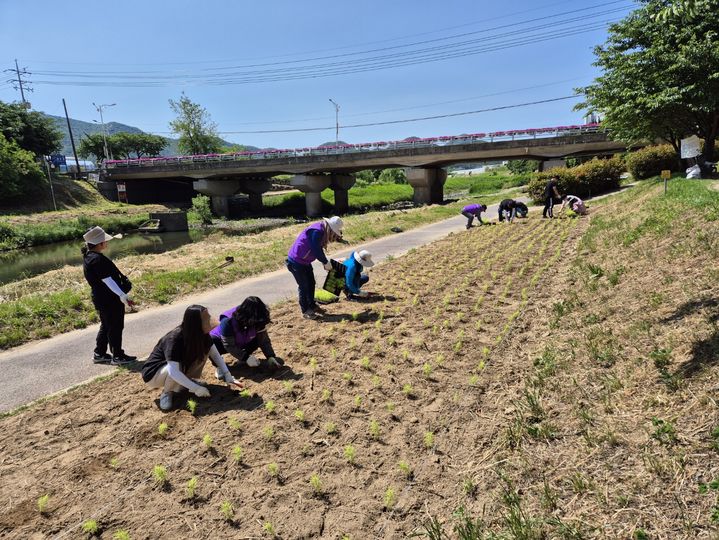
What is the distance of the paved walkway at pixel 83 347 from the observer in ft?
17.4

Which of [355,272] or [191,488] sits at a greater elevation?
[355,272]

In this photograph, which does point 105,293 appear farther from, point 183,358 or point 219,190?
point 219,190

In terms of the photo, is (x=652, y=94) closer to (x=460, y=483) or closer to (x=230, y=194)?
(x=460, y=483)

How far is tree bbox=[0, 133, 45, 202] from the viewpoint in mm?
38781

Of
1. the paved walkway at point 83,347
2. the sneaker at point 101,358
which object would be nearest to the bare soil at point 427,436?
the paved walkway at point 83,347

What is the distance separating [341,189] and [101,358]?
143 feet

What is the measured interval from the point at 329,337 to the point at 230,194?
4566cm

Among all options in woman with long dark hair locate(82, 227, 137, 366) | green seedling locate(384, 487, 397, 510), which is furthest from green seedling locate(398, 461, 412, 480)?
woman with long dark hair locate(82, 227, 137, 366)

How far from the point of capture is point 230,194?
4862 cm

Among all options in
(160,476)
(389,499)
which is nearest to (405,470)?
(389,499)

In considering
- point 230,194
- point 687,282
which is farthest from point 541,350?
point 230,194

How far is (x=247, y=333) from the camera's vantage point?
5.12 m

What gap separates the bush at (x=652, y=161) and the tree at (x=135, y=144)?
82817mm

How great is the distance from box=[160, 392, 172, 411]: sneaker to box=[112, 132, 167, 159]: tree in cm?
9017
